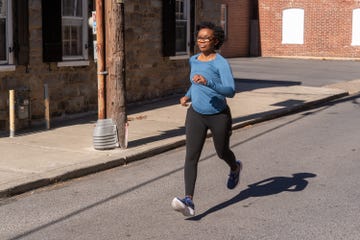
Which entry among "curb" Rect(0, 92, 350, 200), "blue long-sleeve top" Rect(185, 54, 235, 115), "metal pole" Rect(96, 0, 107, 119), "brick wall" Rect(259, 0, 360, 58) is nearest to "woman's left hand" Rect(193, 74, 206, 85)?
"blue long-sleeve top" Rect(185, 54, 235, 115)

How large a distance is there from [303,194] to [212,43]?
218cm

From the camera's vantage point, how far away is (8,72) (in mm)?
11281

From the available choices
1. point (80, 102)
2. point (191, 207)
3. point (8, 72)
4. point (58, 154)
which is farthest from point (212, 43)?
point (80, 102)

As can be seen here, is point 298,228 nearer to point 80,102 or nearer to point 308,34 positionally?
point 80,102

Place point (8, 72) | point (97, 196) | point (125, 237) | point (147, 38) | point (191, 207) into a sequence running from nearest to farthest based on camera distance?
point (125, 237) → point (191, 207) → point (97, 196) → point (8, 72) → point (147, 38)

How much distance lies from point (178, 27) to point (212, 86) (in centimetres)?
1115

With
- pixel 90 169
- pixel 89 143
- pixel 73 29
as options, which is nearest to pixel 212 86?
pixel 90 169

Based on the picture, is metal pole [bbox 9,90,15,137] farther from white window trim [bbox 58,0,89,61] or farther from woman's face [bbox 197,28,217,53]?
woman's face [bbox 197,28,217,53]

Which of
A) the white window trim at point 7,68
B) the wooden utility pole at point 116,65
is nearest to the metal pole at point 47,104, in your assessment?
the white window trim at point 7,68

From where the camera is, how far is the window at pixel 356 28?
3450cm

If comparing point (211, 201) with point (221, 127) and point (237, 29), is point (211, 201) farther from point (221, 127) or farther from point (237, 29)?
point (237, 29)

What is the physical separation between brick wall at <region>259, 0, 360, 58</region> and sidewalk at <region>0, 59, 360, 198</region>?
750 inches

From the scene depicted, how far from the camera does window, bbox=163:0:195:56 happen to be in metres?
16.1

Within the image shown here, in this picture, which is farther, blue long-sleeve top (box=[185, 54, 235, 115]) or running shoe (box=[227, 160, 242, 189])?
running shoe (box=[227, 160, 242, 189])
